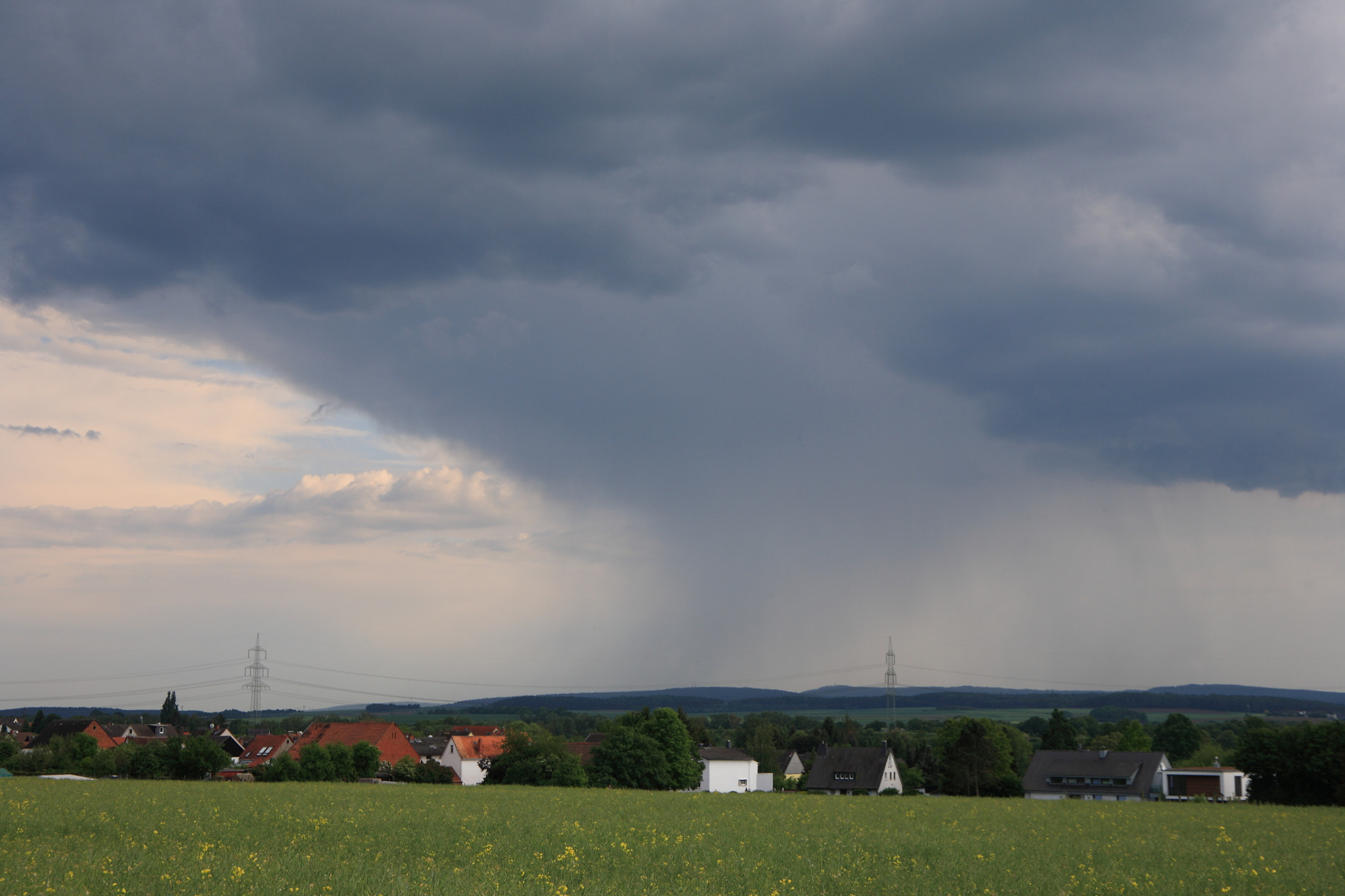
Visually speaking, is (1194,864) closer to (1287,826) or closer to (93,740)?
(1287,826)

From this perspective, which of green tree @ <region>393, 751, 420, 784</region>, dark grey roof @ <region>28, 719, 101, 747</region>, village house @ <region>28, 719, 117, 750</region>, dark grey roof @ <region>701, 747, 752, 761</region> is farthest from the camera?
dark grey roof @ <region>28, 719, 101, 747</region>

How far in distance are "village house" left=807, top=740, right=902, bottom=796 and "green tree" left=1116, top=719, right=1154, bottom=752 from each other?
6160 centimetres

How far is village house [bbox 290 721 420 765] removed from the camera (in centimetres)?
11994

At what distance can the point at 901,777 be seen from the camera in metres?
117

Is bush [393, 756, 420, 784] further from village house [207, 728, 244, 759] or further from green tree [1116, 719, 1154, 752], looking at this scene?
green tree [1116, 719, 1154, 752]

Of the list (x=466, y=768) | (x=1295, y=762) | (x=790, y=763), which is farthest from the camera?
(x=790, y=763)

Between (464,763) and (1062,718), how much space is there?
3623 inches

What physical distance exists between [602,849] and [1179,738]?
183m

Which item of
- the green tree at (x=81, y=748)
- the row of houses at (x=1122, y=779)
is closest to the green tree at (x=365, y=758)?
the green tree at (x=81, y=748)

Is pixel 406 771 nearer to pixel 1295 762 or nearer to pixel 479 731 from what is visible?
pixel 1295 762

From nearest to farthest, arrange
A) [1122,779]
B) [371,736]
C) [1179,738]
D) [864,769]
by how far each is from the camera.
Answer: [1122,779] → [864,769] → [371,736] → [1179,738]

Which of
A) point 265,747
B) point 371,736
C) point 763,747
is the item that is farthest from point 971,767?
point 265,747

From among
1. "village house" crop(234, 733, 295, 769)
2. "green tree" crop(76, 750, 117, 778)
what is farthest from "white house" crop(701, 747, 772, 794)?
"green tree" crop(76, 750, 117, 778)

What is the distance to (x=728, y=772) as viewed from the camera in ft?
394
